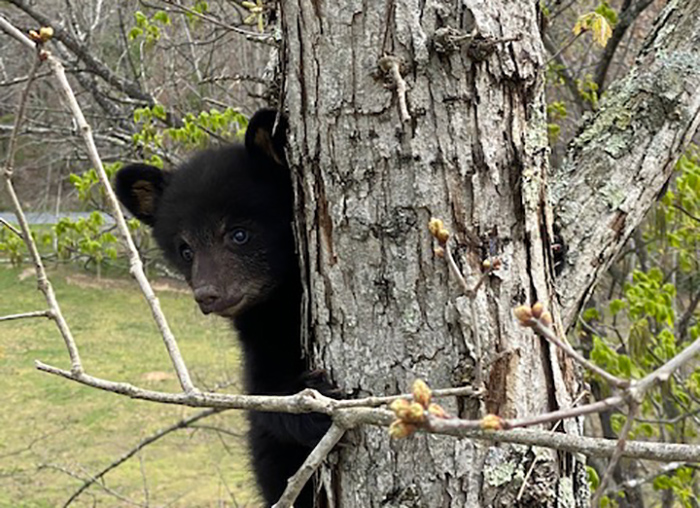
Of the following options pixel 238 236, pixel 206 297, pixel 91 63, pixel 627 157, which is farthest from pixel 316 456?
pixel 91 63

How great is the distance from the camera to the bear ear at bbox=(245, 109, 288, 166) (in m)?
2.58

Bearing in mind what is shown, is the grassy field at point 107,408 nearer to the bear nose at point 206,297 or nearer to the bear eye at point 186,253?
the bear eye at point 186,253

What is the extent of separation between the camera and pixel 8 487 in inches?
359

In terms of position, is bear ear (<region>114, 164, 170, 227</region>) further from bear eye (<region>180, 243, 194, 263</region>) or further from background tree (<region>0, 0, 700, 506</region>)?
background tree (<region>0, 0, 700, 506</region>)

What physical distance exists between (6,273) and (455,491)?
12.2 meters

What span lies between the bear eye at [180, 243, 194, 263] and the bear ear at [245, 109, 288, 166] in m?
0.49

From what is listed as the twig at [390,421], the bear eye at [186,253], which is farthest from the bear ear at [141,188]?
the twig at [390,421]

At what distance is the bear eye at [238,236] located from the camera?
3.15m

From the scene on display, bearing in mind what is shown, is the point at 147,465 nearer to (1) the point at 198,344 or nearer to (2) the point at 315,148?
(1) the point at 198,344

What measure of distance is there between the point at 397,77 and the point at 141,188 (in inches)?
81.6

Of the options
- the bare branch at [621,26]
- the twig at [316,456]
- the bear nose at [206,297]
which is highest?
the bare branch at [621,26]

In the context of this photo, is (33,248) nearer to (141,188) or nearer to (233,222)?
(233,222)

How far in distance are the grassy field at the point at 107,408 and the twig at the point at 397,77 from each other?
607cm

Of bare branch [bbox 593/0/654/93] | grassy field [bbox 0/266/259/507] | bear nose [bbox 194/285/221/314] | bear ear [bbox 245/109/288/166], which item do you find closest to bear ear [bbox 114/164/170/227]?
bear ear [bbox 245/109/288/166]
